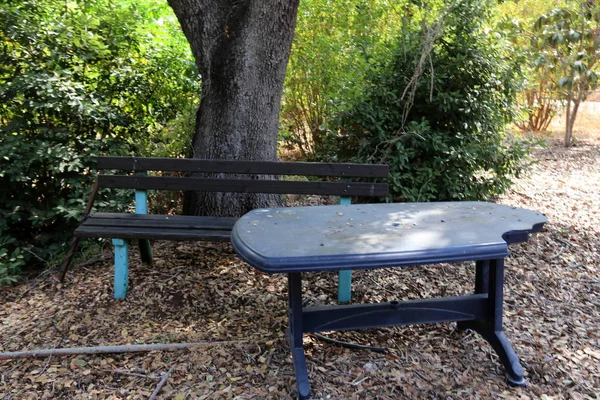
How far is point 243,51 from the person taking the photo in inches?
152

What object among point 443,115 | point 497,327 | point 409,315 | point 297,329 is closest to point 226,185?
point 297,329

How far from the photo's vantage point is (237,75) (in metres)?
3.89

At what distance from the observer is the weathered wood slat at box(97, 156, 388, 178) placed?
11.5ft

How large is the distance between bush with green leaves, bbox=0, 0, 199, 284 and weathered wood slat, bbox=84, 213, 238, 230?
0.63 metres

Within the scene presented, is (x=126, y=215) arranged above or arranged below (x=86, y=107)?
below

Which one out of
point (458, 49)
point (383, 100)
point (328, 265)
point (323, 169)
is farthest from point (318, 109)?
point (328, 265)

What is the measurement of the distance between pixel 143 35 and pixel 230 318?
3.27 meters

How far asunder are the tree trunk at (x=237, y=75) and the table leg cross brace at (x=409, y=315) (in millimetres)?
1642

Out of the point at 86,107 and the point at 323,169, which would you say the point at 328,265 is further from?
the point at 86,107

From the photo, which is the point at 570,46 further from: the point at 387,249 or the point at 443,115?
the point at 387,249

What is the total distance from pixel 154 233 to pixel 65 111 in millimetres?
1851

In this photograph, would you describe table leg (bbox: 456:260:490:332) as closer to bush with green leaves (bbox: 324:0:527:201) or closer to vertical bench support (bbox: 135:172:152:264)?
bush with green leaves (bbox: 324:0:527:201)

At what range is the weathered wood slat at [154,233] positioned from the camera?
3.16 metres

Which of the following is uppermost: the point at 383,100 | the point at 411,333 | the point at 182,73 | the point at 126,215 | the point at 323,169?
the point at 182,73
